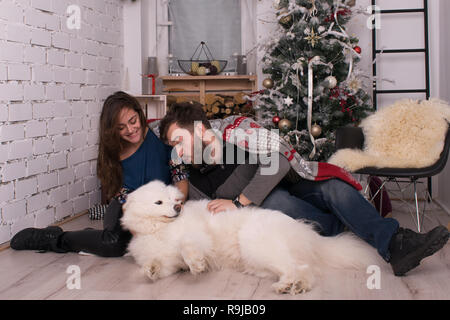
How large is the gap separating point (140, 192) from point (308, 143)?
7.37 ft

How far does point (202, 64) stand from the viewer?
488 cm

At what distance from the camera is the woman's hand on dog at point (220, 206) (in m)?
2.19

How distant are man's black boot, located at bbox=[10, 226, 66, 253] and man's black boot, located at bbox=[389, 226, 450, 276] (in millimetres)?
1722

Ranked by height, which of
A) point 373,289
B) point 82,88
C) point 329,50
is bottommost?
point 373,289

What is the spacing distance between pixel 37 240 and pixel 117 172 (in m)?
0.58

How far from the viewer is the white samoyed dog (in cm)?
193

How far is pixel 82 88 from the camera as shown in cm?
365

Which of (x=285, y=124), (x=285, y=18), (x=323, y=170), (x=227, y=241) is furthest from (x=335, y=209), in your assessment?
(x=285, y=18)

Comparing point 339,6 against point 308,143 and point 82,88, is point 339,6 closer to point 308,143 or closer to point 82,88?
point 308,143

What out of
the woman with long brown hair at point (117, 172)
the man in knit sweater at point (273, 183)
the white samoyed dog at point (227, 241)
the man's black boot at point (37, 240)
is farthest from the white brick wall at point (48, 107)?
the white samoyed dog at point (227, 241)

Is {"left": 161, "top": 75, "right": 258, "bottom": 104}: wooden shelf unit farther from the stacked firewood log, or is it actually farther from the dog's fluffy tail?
the dog's fluffy tail

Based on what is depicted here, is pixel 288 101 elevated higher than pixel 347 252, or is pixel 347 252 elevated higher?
pixel 288 101

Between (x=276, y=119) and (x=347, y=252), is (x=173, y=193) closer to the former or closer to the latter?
(x=347, y=252)

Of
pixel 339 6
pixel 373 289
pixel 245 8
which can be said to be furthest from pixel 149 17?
pixel 373 289
